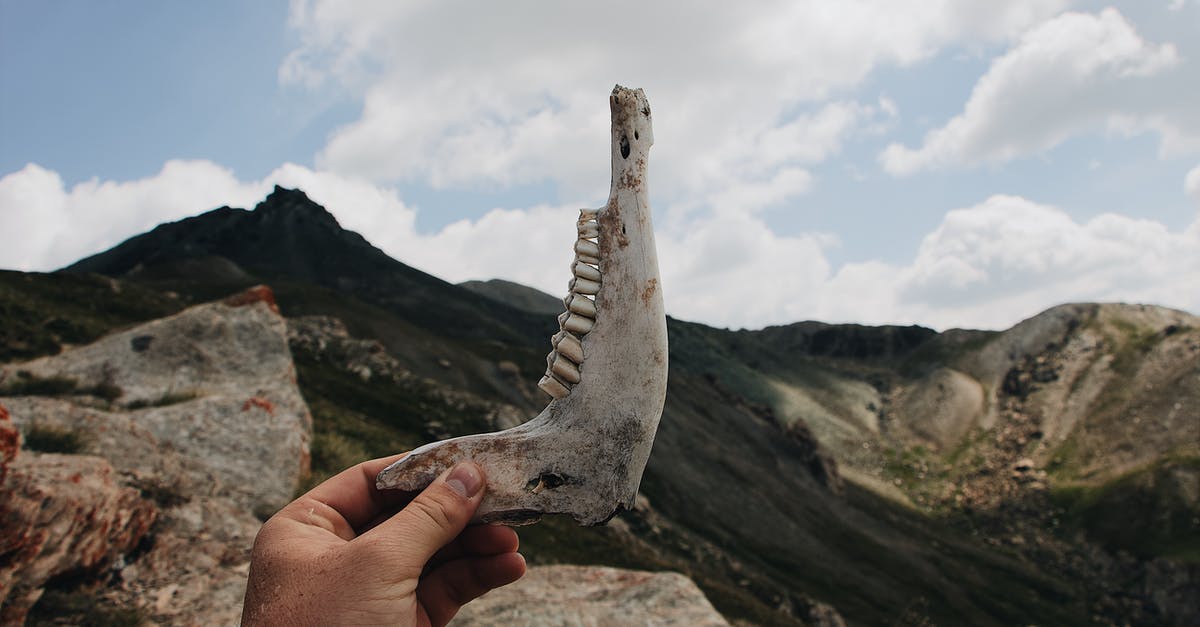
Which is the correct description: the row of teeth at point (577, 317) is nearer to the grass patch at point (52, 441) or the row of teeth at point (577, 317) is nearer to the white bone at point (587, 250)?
the white bone at point (587, 250)

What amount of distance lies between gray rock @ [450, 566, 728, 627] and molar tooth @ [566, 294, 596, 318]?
5631 mm

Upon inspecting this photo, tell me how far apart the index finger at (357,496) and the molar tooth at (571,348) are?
0.98 metres

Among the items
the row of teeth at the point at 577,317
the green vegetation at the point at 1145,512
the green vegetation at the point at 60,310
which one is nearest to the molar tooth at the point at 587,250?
the row of teeth at the point at 577,317

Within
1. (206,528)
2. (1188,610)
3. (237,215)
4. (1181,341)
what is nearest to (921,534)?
(1188,610)

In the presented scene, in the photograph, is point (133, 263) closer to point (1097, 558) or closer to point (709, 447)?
point (709, 447)

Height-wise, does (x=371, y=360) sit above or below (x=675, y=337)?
below

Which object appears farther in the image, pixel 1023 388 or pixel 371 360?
pixel 1023 388

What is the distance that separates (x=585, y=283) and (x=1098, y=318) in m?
96.5

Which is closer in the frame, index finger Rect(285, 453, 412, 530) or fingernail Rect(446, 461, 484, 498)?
fingernail Rect(446, 461, 484, 498)

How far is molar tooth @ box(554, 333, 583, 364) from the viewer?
356 cm

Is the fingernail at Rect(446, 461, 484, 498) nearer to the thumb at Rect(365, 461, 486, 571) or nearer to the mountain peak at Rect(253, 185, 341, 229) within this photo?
the thumb at Rect(365, 461, 486, 571)

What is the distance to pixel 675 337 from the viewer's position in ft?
298

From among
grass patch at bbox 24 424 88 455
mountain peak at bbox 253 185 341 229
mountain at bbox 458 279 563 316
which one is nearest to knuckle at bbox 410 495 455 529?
grass patch at bbox 24 424 88 455

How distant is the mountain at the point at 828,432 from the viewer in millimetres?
30234
